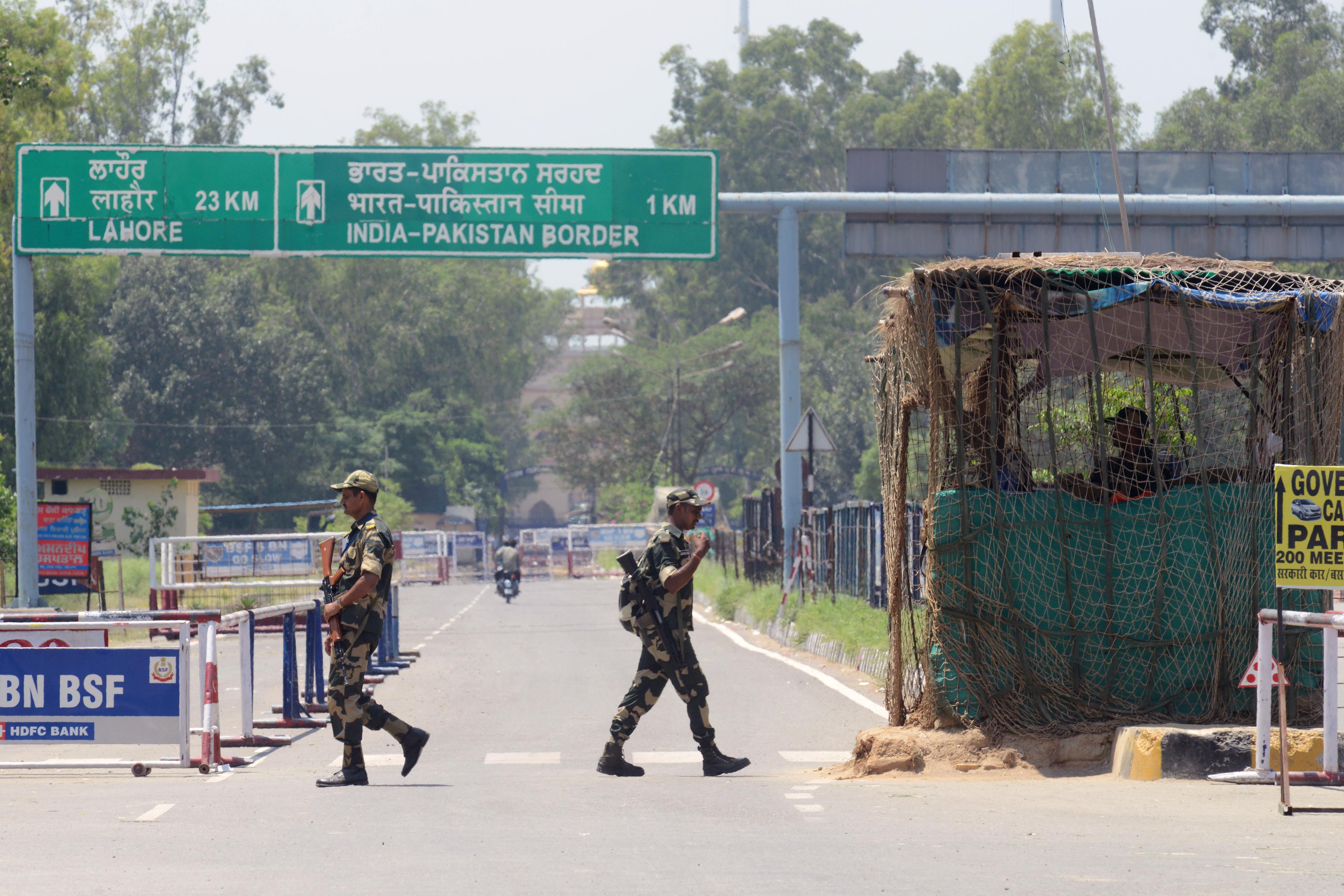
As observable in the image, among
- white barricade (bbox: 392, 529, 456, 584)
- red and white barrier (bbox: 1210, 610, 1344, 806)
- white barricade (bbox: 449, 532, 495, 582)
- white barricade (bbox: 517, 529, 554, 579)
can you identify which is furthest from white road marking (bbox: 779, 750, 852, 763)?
white barricade (bbox: 517, 529, 554, 579)

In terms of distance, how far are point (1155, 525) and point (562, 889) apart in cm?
478

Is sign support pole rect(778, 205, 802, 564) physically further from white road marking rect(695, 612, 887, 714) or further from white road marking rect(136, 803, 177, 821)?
white road marking rect(136, 803, 177, 821)

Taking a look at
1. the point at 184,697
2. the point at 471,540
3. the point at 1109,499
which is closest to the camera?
the point at 1109,499

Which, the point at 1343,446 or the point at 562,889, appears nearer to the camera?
the point at 562,889

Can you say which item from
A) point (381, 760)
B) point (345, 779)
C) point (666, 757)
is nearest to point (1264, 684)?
point (666, 757)

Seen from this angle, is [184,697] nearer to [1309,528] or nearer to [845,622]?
[1309,528]

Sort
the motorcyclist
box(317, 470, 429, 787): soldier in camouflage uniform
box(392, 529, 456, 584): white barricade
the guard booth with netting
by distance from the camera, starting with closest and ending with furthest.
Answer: box(317, 470, 429, 787): soldier in camouflage uniform, the guard booth with netting, the motorcyclist, box(392, 529, 456, 584): white barricade

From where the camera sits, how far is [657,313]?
84.6m

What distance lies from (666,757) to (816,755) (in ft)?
3.36

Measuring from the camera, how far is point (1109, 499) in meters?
9.18

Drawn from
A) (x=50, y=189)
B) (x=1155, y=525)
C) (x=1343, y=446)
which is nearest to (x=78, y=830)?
(x=1155, y=525)

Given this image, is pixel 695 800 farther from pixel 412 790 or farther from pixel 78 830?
pixel 78 830

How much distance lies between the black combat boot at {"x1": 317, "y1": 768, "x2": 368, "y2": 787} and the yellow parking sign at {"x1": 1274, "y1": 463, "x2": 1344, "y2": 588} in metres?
5.02

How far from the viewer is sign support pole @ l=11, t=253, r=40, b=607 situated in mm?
19547
